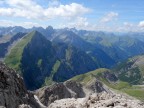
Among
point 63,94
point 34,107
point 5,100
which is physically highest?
point 5,100

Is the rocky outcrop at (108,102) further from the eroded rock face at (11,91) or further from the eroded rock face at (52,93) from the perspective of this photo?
the eroded rock face at (52,93)

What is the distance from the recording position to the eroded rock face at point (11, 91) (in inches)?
2552

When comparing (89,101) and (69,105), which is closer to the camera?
(89,101)

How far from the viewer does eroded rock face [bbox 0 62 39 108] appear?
64812 mm

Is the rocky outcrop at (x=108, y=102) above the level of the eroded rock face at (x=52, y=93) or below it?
above

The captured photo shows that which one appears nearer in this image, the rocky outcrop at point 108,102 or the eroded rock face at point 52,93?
the rocky outcrop at point 108,102

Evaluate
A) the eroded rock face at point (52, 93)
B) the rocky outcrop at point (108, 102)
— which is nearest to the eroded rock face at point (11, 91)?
the rocky outcrop at point (108, 102)

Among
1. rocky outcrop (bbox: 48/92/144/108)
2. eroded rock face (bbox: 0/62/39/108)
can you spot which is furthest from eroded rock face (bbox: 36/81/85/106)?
rocky outcrop (bbox: 48/92/144/108)

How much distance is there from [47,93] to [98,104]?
11410 cm

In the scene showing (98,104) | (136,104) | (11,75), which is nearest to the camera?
(136,104)

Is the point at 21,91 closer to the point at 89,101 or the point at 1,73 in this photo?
the point at 1,73

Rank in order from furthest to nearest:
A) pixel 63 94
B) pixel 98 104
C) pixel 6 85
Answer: pixel 63 94 → pixel 6 85 → pixel 98 104

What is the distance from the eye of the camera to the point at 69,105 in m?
71.5

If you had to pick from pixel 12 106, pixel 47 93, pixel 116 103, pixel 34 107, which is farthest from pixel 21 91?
pixel 47 93
